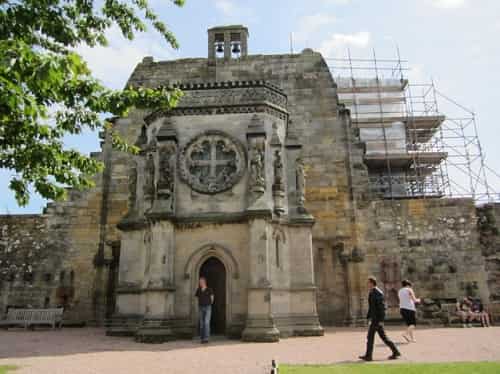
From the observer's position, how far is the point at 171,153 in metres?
12.8

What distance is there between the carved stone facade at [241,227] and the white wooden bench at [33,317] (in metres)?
1.00

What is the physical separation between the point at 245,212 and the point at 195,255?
1.76 m

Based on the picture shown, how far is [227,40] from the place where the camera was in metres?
21.7

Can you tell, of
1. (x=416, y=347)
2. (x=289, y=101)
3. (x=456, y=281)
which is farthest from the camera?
(x=289, y=101)

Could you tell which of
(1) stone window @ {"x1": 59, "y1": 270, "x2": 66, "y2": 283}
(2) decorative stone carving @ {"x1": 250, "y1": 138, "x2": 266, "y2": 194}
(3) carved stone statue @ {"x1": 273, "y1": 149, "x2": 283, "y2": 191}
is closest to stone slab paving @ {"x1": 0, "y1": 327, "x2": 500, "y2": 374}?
(2) decorative stone carving @ {"x1": 250, "y1": 138, "x2": 266, "y2": 194}

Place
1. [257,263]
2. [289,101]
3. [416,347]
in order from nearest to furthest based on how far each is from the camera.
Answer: [416,347], [257,263], [289,101]

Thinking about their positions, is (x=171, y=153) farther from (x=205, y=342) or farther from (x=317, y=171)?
(x=317, y=171)

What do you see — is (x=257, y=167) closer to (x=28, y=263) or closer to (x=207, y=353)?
(x=207, y=353)

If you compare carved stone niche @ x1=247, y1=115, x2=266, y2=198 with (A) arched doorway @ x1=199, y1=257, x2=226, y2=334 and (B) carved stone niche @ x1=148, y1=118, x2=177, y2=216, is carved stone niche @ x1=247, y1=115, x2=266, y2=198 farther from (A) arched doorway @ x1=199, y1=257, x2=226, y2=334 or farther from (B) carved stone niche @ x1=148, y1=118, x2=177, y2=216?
(A) arched doorway @ x1=199, y1=257, x2=226, y2=334

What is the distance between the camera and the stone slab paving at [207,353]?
24.1 ft

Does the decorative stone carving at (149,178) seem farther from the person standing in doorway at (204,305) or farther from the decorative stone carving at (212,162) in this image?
the person standing in doorway at (204,305)

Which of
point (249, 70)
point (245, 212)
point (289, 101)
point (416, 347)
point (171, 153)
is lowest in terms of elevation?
point (416, 347)

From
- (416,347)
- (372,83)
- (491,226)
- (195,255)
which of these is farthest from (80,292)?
(372,83)

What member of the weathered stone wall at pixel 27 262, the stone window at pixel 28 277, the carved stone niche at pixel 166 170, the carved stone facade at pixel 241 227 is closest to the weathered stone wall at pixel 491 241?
the carved stone facade at pixel 241 227
